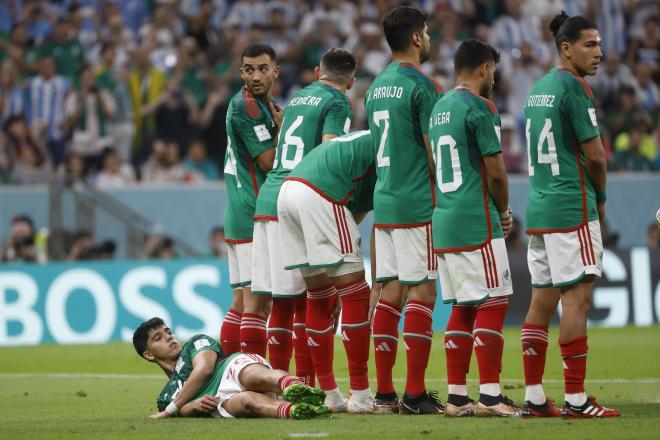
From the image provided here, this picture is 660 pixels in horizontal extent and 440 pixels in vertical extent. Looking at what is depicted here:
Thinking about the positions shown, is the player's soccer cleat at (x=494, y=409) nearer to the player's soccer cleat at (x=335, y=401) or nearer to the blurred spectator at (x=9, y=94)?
the player's soccer cleat at (x=335, y=401)

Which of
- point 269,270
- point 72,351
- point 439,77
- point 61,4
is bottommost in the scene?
point 72,351

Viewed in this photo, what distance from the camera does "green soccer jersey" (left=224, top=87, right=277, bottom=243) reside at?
933 centimetres

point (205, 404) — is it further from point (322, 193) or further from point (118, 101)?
point (118, 101)

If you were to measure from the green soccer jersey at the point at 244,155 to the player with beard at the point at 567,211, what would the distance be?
2422 millimetres

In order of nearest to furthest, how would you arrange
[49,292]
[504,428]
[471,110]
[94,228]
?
[504,428] < [471,110] < [49,292] < [94,228]

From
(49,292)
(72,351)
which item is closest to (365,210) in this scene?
(72,351)

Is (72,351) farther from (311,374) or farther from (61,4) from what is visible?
(61,4)

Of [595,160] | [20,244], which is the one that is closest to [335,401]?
[595,160]

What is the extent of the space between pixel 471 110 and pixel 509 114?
12.4 metres

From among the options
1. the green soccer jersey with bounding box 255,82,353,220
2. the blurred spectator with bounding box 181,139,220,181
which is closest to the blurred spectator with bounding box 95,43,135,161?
the blurred spectator with bounding box 181,139,220,181

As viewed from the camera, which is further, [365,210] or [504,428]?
[365,210]

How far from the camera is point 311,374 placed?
907cm

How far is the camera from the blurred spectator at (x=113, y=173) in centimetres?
1803

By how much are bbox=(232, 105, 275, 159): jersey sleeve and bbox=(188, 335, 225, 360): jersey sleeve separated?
169cm
